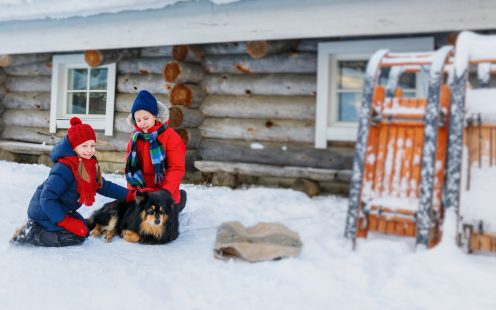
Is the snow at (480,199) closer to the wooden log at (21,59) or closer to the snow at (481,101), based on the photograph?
the snow at (481,101)

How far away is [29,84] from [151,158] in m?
5.21

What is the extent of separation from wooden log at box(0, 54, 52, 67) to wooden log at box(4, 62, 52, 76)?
0.14m

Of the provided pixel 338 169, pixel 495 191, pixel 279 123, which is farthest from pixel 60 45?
pixel 495 191

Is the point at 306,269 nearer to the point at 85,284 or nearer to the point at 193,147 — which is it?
the point at 85,284

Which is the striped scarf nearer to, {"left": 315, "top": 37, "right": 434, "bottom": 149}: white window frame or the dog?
the dog

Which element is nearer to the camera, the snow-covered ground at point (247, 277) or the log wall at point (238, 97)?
the snow-covered ground at point (247, 277)

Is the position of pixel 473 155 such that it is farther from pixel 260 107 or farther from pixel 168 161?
pixel 260 107

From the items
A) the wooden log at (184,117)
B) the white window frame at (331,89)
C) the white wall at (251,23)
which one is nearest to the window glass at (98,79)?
the white wall at (251,23)

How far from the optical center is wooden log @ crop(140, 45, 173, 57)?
5.92 meters

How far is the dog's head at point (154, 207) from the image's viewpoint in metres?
3.19

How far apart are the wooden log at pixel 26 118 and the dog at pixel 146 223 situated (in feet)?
15.5

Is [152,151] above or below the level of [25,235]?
above

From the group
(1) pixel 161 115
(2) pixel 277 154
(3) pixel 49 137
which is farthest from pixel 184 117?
(3) pixel 49 137

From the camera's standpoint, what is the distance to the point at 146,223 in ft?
10.5
